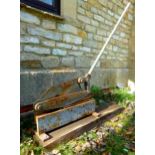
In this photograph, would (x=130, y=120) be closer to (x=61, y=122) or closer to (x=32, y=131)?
(x=61, y=122)

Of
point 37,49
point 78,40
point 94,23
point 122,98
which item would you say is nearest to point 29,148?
point 37,49

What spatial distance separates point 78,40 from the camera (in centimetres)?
364

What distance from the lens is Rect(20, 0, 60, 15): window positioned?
9.11 feet

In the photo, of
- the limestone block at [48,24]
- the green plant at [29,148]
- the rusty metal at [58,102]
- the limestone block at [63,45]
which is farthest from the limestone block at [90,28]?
the green plant at [29,148]

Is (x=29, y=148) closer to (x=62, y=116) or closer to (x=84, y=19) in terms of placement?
(x=62, y=116)

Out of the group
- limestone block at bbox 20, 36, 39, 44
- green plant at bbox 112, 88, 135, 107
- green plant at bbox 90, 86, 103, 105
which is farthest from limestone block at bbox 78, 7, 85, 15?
green plant at bbox 112, 88, 135, 107

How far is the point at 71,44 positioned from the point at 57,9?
0.62m

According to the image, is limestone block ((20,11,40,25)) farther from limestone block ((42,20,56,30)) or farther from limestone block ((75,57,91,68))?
limestone block ((75,57,91,68))

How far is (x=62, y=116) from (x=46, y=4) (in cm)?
176

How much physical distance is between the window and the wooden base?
171 centimetres

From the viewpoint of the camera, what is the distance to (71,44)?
3.45 metres

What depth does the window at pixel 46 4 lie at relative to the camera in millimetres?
2777
